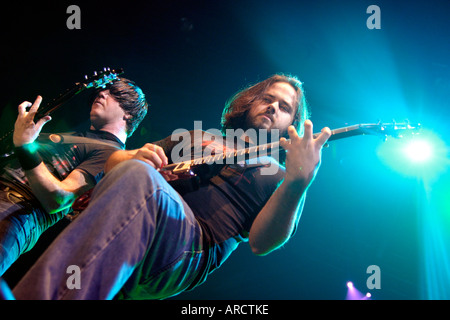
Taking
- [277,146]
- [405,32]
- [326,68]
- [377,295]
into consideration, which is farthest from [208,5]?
[377,295]

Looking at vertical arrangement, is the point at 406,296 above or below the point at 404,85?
below

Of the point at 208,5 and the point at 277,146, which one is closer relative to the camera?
the point at 277,146

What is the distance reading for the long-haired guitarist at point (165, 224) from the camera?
0.75 metres

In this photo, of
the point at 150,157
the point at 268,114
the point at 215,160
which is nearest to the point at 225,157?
the point at 215,160

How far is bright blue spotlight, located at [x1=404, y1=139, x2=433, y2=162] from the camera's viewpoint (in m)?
4.11

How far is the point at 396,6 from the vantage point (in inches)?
128

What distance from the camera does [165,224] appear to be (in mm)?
1012

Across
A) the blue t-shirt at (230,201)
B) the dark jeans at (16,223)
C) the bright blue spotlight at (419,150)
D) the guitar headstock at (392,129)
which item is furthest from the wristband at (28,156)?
the bright blue spotlight at (419,150)

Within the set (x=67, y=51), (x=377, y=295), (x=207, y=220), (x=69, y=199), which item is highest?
(x=67, y=51)

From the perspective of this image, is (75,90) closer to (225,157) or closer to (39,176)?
(39,176)

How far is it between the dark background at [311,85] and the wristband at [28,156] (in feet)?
5.73

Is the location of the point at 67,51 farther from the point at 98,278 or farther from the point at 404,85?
the point at 404,85

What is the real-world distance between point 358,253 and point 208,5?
4772 mm

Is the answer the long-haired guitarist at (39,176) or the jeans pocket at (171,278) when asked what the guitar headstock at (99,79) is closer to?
the long-haired guitarist at (39,176)
